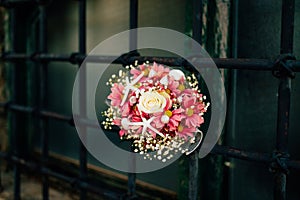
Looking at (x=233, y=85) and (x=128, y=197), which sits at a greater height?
(x=233, y=85)

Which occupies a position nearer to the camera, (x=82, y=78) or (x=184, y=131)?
(x=184, y=131)

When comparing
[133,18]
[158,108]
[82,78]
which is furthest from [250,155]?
[82,78]

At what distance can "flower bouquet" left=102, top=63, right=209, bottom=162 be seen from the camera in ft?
3.87

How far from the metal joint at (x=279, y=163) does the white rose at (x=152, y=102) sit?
0.35 metres

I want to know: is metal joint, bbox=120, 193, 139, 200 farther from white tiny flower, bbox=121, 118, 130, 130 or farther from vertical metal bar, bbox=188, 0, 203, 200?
white tiny flower, bbox=121, 118, 130, 130

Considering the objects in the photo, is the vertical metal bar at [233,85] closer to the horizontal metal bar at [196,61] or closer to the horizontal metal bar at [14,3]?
the horizontal metal bar at [196,61]

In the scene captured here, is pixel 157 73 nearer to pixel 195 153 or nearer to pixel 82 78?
pixel 195 153

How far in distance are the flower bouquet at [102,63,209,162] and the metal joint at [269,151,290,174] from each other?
23 centimetres

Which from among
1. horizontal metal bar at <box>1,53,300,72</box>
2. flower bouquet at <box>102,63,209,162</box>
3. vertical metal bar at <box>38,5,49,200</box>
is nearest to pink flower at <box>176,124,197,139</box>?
flower bouquet at <box>102,63,209,162</box>

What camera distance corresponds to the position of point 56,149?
8.41ft

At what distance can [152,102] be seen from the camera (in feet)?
3.79

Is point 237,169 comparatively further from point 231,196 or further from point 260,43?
point 260,43

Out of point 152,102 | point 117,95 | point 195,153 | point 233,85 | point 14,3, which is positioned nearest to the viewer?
point 152,102

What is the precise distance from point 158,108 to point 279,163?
37 cm
